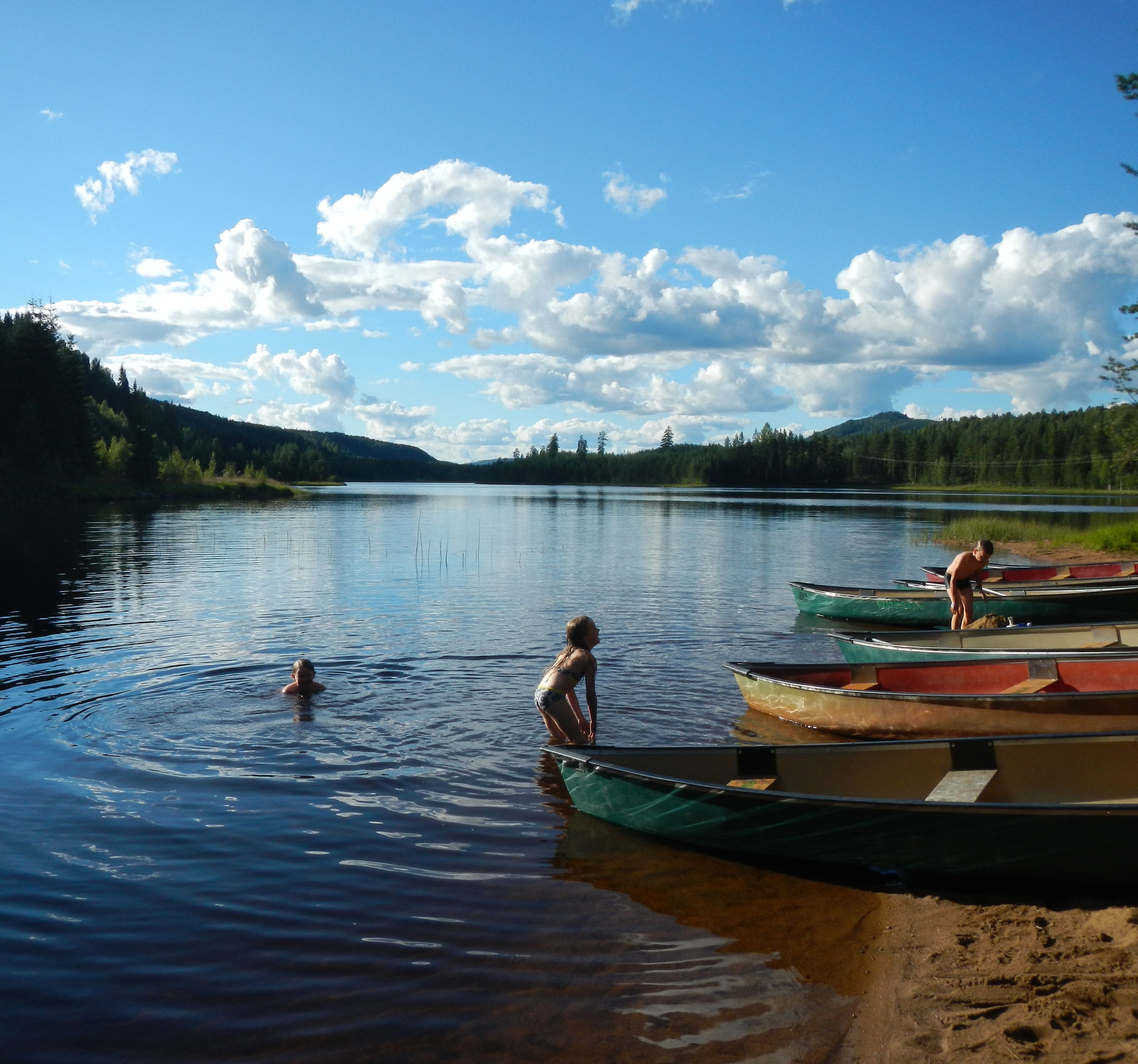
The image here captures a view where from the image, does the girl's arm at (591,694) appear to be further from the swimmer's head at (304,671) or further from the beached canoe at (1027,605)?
the beached canoe at (1027,605)

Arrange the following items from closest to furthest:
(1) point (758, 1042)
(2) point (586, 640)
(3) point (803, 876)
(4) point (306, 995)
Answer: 1. (1) point (758, 1042)
2. (4) point (306, 995)
3. (3) point (803, 876)
4. (2) point (586, 640)

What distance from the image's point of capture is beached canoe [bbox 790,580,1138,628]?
19625 mm

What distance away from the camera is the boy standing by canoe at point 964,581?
1688 centimetres

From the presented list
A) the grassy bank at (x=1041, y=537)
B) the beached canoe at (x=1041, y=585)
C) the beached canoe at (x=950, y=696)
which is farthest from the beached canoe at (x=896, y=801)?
the grassy bank at (x=1041, y=537)

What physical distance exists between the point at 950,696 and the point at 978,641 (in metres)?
4.66

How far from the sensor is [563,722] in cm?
955

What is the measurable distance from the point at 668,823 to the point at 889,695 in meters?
4.29

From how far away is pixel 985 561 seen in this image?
1720 centimetres

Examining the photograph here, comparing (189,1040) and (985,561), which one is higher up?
(985,561)

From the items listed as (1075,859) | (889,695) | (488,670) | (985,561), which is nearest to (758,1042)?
(1075,859)

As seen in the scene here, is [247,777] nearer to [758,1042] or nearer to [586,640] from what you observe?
[586,640]

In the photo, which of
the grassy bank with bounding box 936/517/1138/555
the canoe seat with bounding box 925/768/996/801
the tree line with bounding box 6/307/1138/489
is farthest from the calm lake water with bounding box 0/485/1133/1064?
the tree line with bounding box 6/307/1138/489

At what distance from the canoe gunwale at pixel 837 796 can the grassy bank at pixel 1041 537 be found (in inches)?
1149

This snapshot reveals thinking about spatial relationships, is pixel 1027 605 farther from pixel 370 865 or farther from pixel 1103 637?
pixel 370 865
